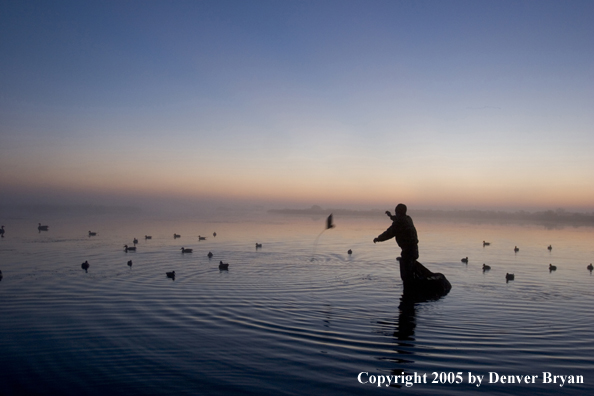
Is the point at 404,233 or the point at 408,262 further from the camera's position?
the point at 408,262

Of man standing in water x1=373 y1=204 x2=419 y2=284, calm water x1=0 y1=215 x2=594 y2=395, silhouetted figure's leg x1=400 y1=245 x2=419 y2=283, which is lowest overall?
calm water x1=0 y1=215 x2=594 y2=395

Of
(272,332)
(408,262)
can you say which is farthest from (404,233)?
(272,332)

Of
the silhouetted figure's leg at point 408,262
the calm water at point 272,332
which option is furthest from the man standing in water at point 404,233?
the calm water at point 272,332

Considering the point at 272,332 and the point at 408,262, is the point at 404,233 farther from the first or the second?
the point at 272,332

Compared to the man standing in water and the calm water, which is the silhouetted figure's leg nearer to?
the man standing in water

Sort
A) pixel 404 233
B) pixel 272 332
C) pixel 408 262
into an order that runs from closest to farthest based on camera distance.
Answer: pixel 272 332 < pixel 404 233 < pixel 408 262

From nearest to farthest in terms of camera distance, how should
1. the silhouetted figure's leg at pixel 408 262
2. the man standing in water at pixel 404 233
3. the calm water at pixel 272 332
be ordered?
1. the calm water at pixel 272 332
2. the man standing in water at pixel 404 233
3. the silhouetted figure's leg at pixel 408 262

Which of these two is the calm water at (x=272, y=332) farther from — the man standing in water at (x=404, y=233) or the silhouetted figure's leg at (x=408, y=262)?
the man standing in water at (x=404, y=233)

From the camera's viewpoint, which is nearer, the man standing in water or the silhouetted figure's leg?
the man standing in water

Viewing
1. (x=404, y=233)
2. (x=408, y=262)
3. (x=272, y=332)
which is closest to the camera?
(x=272, y=332)

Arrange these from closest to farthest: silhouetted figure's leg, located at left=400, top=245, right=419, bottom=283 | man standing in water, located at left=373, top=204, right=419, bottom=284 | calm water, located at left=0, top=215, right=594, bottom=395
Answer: calm water, located at left=0, top=215, right=594, bottom=395 → man standing in water, located at left=373, top=204, right=419, bottom=284 → silhouetted figure's leg, located at left=400, top=245, right=419, bottom=283

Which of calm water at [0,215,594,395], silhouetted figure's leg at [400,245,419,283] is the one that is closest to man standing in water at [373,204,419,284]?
silhouetted figure's leg at [400,245,419,283]

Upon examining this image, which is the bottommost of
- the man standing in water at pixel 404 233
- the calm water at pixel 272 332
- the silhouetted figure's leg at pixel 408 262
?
the calm water at pixel 272 332

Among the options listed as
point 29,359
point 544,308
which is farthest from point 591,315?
point 29,359
